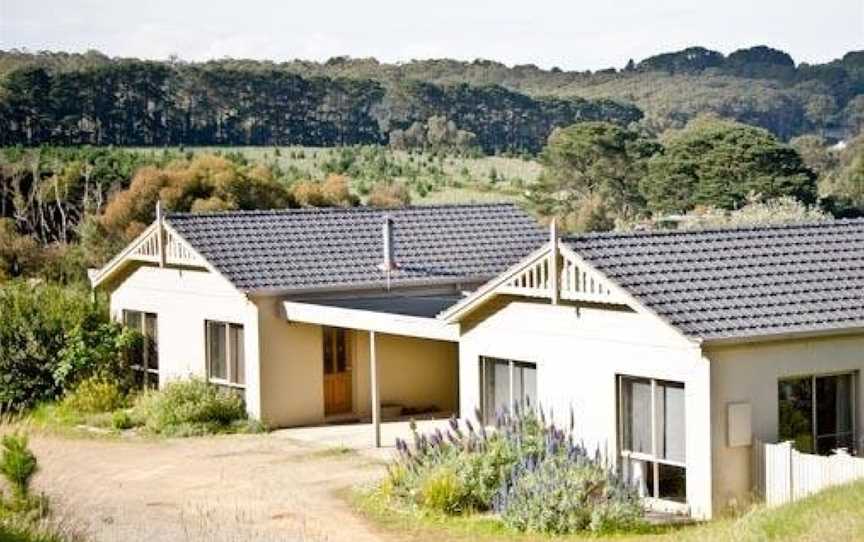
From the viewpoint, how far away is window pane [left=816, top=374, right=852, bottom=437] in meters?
19.9

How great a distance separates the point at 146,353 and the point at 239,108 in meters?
69.1

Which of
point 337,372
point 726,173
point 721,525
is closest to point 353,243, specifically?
point 337,372

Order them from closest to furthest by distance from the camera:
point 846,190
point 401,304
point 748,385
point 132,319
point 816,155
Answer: point 748,385 → point 401,304 → point 132,319 → point 846,190 → point 816,155

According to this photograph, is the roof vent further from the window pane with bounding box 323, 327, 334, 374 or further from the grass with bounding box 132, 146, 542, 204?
the grass with bounding box 132, 146, 542, 204

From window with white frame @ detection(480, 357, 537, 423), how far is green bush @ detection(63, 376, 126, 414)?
9.20m

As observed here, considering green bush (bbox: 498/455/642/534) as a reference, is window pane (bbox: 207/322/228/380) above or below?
above

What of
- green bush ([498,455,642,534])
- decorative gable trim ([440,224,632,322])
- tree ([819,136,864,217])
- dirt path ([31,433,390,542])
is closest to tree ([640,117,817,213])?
tree ([819,136,864,217])

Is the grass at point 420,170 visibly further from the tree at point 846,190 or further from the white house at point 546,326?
the white house at point 546,326

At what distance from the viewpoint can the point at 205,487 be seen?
72.4ft

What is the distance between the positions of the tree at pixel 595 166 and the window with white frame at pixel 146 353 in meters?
43.1

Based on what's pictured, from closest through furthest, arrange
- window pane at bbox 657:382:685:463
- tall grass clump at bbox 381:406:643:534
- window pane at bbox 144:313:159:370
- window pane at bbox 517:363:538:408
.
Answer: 1. tall grass clump at bbox 381:406:643:534
2. window pane at bbox 657:382:685:463
3. window pane at bbox 517:363:538:408
4. window pane at bbox 144:313:159:370

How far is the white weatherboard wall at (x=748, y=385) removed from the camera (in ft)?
61.9

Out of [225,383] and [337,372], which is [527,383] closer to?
[337,372]

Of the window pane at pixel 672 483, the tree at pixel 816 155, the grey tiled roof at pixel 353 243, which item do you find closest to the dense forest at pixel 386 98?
the tree at pixel 816 155
